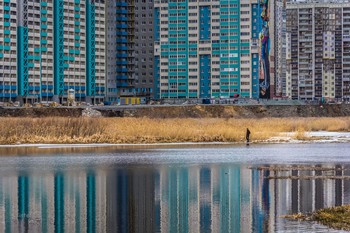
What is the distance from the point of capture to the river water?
34906mm

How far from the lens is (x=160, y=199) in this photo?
139 ft

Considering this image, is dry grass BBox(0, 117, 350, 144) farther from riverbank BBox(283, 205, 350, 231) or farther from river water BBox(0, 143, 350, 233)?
riverbank BBox(283, 205, 350, 231)

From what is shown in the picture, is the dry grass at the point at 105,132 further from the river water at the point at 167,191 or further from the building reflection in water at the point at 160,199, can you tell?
the building reflection in water at the point at 160,199

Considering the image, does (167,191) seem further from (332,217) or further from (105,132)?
(105,132)

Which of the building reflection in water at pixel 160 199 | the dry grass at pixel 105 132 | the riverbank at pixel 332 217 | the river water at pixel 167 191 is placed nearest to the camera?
the riverbank at pixel 332 217

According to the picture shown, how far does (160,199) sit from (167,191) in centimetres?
336

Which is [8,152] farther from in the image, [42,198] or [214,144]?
[42,198]

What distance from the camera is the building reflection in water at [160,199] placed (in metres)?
34.7

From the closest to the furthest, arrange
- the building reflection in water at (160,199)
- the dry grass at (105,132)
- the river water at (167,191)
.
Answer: the building reflection in water at (160,199) → the river water at (167,191) → the dry grass at (105,132)

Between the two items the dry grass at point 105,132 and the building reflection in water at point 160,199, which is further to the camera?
the dry grass at point 105,132

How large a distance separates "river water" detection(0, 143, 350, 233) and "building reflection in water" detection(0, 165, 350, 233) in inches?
1.6

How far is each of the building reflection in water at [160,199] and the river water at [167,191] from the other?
1.6 inches

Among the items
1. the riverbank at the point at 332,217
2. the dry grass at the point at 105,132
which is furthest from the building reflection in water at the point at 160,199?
the dry grass at the point at 105,132

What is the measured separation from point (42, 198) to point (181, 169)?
57.3 feet
